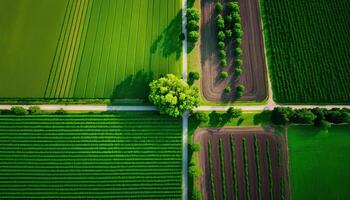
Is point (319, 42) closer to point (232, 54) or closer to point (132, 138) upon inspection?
point (232, 54)

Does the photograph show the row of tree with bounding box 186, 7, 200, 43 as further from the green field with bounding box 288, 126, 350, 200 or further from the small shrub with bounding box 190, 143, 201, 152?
the green field with bounding box 288, 126, 350, 200

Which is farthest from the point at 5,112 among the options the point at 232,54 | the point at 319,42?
the point at 319,42

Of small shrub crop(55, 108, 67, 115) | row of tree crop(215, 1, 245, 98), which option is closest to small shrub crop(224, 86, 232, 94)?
row of tree crop(215, 1, 245, 98)

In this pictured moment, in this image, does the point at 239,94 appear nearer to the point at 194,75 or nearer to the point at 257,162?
the point at 194,75

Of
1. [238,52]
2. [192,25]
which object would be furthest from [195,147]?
[192,25]

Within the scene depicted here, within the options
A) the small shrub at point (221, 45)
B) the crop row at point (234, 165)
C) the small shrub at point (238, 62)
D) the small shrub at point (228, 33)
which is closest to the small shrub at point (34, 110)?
the crop row at point (234, 165)

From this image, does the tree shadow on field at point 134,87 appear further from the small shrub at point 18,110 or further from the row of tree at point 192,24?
the small shrub at point 18,110
